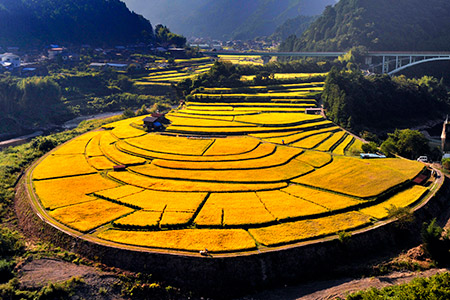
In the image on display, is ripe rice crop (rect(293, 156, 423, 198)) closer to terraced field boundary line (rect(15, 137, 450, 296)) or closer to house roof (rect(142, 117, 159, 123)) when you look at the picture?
terraced field boundary line (rect(15, 137, 450, 296))

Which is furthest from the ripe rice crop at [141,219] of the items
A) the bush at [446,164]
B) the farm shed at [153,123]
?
the bush at [446,164]

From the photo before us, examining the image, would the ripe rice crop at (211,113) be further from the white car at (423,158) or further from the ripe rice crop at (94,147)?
the white car at (423,158)

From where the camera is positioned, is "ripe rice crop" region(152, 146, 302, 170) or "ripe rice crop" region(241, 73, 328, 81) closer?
"ripe rice crop" region(152, 146, 302, 170)

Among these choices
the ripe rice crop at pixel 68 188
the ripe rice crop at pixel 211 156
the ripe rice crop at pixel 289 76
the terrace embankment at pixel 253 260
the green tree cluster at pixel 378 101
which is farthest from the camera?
the ripe rice crop at pixel 289 76

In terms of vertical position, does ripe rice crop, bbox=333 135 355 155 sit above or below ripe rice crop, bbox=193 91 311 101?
below

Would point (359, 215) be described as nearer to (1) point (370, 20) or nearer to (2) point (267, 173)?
(2) point (267, 173)

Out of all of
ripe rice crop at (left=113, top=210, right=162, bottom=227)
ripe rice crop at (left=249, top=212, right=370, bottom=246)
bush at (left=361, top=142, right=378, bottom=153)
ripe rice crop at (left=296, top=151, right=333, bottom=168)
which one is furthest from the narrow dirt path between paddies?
bush at (left=361, top=142, right=378, bottom=153)
